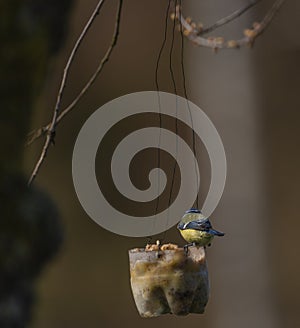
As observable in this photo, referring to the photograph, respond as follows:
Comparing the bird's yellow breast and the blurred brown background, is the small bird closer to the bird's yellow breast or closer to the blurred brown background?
the bird's yellow breast

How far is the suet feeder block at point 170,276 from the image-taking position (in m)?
2.27

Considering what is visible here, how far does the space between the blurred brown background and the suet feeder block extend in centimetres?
503

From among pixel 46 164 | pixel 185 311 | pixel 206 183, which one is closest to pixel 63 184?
pixel 46 164

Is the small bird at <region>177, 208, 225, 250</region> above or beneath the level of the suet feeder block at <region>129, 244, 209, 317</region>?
above

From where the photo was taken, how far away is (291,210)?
329 inches

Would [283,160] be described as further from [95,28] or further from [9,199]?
[9,199]

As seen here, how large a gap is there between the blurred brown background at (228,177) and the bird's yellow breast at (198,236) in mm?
5102

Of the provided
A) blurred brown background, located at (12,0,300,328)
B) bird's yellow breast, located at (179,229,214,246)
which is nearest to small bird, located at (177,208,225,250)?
bird's yellow breast, located at (179,229,214,246)

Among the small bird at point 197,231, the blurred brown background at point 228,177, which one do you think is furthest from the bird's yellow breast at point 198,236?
the blurred brown background at point 228,177

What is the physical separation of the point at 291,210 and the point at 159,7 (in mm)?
1640

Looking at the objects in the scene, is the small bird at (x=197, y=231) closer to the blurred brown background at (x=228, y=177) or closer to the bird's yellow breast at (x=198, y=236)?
the bird's yellow breast at (x=198, y=236)

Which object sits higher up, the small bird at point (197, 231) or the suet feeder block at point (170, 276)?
the small bird at point (197, 231)

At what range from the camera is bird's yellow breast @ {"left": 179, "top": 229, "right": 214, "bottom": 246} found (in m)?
2.23

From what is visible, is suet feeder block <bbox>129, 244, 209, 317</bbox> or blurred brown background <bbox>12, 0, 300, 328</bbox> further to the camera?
blurred brown background <bbox>12, 0, 300, 328</bbox>
